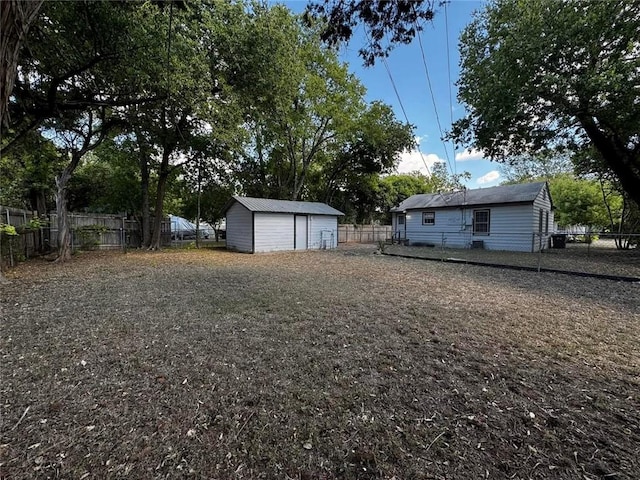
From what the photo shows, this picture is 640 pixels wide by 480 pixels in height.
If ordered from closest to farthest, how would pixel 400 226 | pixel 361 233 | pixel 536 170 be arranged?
1. pixel 400 226
2. pixel 361 233
3. pixel 536 170

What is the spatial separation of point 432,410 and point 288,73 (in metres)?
10.4

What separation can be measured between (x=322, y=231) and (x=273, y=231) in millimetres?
3384

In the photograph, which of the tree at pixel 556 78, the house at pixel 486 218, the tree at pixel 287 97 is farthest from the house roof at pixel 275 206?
the tree at pixel 556 78

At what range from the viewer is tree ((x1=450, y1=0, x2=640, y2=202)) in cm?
737

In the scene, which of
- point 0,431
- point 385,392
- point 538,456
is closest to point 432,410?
point 385,392

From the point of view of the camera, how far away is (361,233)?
2281 cm

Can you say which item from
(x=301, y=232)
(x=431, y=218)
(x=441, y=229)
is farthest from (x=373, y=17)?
(x=431, y=218)

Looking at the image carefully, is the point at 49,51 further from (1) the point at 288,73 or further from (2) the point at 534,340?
(2) the point at 534,340

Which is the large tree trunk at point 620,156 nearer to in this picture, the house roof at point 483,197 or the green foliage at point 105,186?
the house roof at point 483,197

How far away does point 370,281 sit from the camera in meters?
6.53

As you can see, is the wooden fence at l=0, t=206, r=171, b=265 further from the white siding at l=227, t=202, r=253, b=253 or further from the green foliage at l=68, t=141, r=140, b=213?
the white siding at l=227, t=202, r=253, b=253

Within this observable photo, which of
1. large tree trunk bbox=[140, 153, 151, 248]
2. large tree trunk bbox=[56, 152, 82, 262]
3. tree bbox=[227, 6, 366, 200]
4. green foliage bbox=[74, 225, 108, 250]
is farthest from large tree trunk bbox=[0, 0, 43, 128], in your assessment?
large tree trunk bbox=[140, 153, 151, 248]

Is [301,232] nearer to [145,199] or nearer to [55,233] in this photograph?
[145,199]

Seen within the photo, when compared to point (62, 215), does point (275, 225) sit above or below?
below
